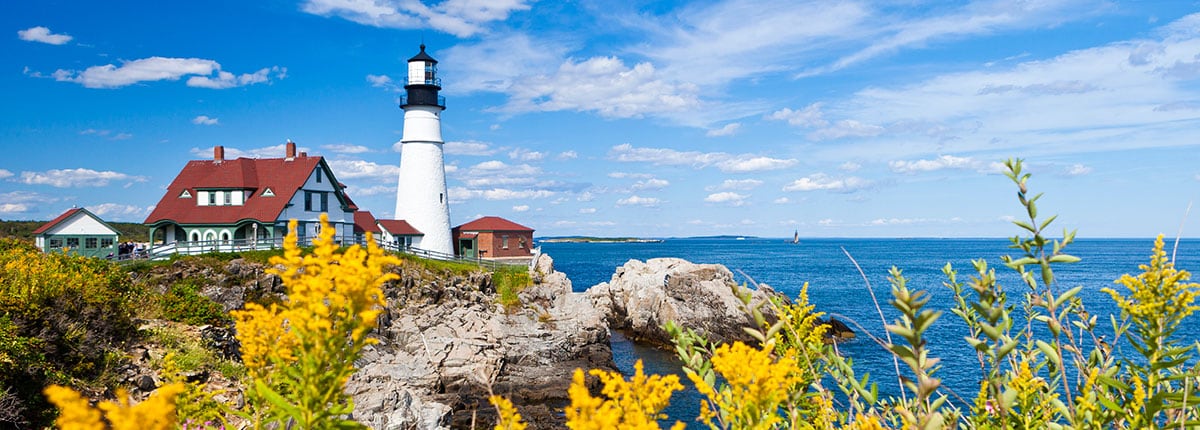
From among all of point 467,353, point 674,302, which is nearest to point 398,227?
point 674,302

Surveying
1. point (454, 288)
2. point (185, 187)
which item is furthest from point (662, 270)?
point (185, 187)

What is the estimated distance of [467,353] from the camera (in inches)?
982

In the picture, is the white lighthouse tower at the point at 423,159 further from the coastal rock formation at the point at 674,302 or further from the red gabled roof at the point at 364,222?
the coastal rock formation at the point at 674,302

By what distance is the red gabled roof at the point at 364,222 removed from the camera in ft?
139

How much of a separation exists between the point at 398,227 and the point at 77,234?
49.2ft

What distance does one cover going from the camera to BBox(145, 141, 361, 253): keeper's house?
3431 cm

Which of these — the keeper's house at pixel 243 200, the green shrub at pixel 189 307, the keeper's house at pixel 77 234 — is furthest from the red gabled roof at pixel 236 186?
the green shrub at pixel 189 307

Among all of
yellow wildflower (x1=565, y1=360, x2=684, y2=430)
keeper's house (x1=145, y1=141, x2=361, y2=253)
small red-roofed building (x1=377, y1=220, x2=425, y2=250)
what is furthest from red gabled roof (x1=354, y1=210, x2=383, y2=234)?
yellow wildflower (x1=565, y1=360, x2=684, y2=430)

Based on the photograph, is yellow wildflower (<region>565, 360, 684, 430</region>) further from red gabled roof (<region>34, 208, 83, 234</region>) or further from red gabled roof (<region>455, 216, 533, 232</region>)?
red gabled roof (<region>455, 216, 533, 232</region>)

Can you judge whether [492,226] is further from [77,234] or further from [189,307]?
[189,307]

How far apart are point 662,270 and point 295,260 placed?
129 feet

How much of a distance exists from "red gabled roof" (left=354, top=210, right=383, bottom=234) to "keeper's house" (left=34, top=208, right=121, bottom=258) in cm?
1247

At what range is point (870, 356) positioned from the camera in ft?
101

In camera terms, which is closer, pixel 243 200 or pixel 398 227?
pixel 243 200
